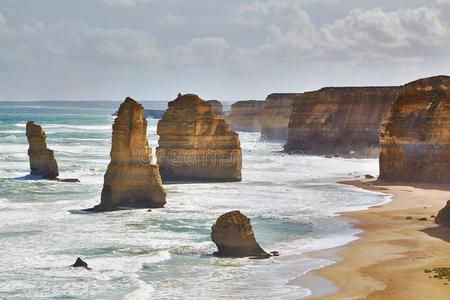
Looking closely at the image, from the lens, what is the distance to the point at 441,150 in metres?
50.1

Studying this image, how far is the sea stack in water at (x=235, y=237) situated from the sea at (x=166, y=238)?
547mm

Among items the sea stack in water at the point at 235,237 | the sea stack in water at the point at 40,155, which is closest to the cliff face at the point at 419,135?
→ the sea stack in water at the point at 40,155

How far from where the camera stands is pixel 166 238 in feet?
92.6

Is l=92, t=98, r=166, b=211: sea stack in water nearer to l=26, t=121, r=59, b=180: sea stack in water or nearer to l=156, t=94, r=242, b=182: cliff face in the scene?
l=156, t=94, r=242, b=182: cliff face

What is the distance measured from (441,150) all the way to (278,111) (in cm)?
6997

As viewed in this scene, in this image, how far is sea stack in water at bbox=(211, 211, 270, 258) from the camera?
80.0 feet

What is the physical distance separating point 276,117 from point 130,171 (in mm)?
86718

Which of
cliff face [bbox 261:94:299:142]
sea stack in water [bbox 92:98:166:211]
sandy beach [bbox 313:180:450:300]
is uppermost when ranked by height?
cliff face [bbox 261:94:299:142]

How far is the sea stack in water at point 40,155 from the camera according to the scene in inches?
1937

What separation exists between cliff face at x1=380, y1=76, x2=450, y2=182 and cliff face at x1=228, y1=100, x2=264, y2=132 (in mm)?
92061

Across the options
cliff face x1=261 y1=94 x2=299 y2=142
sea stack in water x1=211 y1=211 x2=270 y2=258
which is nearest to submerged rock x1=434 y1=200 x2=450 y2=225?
sea stack in water x1=211 y1=211 x2=270 y2=258

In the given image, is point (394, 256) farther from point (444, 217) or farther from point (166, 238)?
point (166, 238)

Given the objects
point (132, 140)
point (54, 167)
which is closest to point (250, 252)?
point (132, 140)

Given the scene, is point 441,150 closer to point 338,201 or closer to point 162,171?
point 338,201
